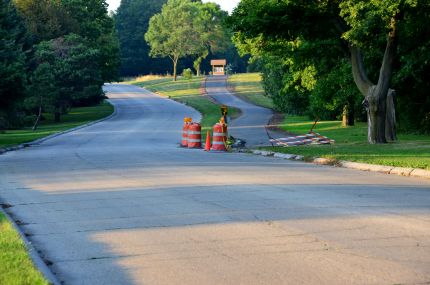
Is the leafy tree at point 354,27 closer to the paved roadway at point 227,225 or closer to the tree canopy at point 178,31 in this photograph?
the paved roadway at point 227,225

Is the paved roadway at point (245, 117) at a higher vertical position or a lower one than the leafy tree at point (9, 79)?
lower

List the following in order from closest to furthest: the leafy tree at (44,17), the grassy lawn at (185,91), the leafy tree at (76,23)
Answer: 1. the leafy tree at (44,17)
2. the leafy tree at (76,23)
3. the grassy lawn at (185,91)

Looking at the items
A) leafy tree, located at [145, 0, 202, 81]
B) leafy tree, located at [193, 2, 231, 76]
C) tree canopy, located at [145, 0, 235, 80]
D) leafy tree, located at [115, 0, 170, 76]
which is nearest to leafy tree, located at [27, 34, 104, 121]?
leafy tree, located at [145, 0, 202, 81]

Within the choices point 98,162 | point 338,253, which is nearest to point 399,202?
point 338,253

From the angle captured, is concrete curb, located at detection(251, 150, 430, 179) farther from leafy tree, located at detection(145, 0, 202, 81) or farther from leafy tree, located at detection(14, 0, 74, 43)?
leafy tree, located at detection(145, 0, 202, 81)

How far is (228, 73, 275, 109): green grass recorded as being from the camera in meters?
93.2

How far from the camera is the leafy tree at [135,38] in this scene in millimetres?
149500


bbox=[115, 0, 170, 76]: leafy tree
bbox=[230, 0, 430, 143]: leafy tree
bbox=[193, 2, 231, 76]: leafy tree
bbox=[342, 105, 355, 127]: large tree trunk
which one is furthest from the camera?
bbox=[115, 0, 170, 76]: leafy tree

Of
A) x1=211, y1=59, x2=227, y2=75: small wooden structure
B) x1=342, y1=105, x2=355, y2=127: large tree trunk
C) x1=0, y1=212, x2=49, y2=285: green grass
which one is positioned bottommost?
x1=342, y1=105, x2=355, y2=127: large tree trunk

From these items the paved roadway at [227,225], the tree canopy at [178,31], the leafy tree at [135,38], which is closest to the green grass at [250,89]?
the tree canopy at [178,31]

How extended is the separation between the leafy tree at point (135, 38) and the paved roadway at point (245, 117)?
21.0 meters

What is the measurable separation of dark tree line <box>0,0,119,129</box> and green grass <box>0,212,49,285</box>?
42460 millimetres

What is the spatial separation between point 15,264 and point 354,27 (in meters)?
21.6

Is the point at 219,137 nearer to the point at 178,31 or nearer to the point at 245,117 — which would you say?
the point at 245,117
